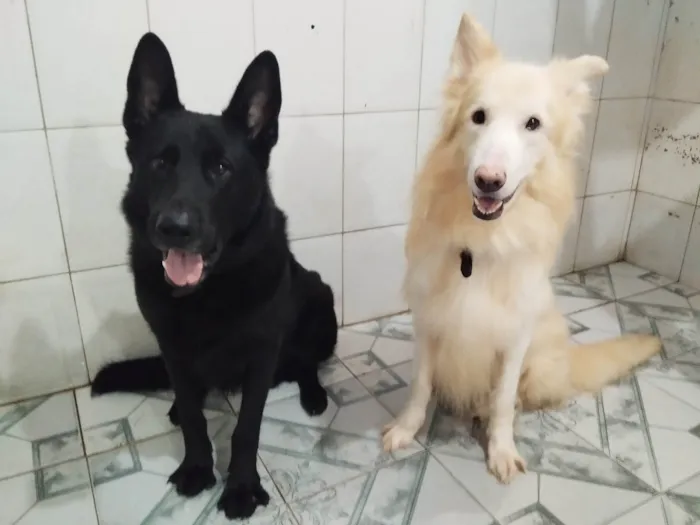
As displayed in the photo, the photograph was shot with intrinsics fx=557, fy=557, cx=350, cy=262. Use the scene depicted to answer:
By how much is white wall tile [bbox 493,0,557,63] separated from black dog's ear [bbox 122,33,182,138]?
132cm

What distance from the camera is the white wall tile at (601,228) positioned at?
2568 millimetres

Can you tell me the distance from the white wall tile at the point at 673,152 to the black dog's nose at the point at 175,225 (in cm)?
226

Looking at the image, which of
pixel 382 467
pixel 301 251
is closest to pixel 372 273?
pixel 301 251

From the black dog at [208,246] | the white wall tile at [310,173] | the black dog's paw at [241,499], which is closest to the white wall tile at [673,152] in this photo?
the white wall tile at [310,173]

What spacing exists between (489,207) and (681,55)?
1.81m

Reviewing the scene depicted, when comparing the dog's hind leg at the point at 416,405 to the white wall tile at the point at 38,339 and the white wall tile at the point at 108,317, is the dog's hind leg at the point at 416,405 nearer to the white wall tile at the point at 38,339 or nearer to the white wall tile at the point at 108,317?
the white wall tile at the point at 108,317

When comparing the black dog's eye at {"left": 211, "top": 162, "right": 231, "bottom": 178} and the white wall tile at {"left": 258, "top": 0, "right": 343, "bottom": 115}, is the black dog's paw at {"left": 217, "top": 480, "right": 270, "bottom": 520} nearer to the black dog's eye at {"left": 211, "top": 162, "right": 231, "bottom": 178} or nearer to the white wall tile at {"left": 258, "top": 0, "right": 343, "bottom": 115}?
the black dog's eye at {"left": 211, "top": 162, "right": 231, "bottom": 178}

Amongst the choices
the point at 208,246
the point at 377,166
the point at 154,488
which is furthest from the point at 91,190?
the point at 377,166

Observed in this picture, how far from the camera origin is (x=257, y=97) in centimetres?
114

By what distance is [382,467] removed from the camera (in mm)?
1425

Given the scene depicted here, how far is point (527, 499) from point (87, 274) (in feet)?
4.44

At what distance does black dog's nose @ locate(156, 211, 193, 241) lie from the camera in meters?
0.99

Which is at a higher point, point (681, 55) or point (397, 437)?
point (681, 55)

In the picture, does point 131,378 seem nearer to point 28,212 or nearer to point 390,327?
point 28,212
